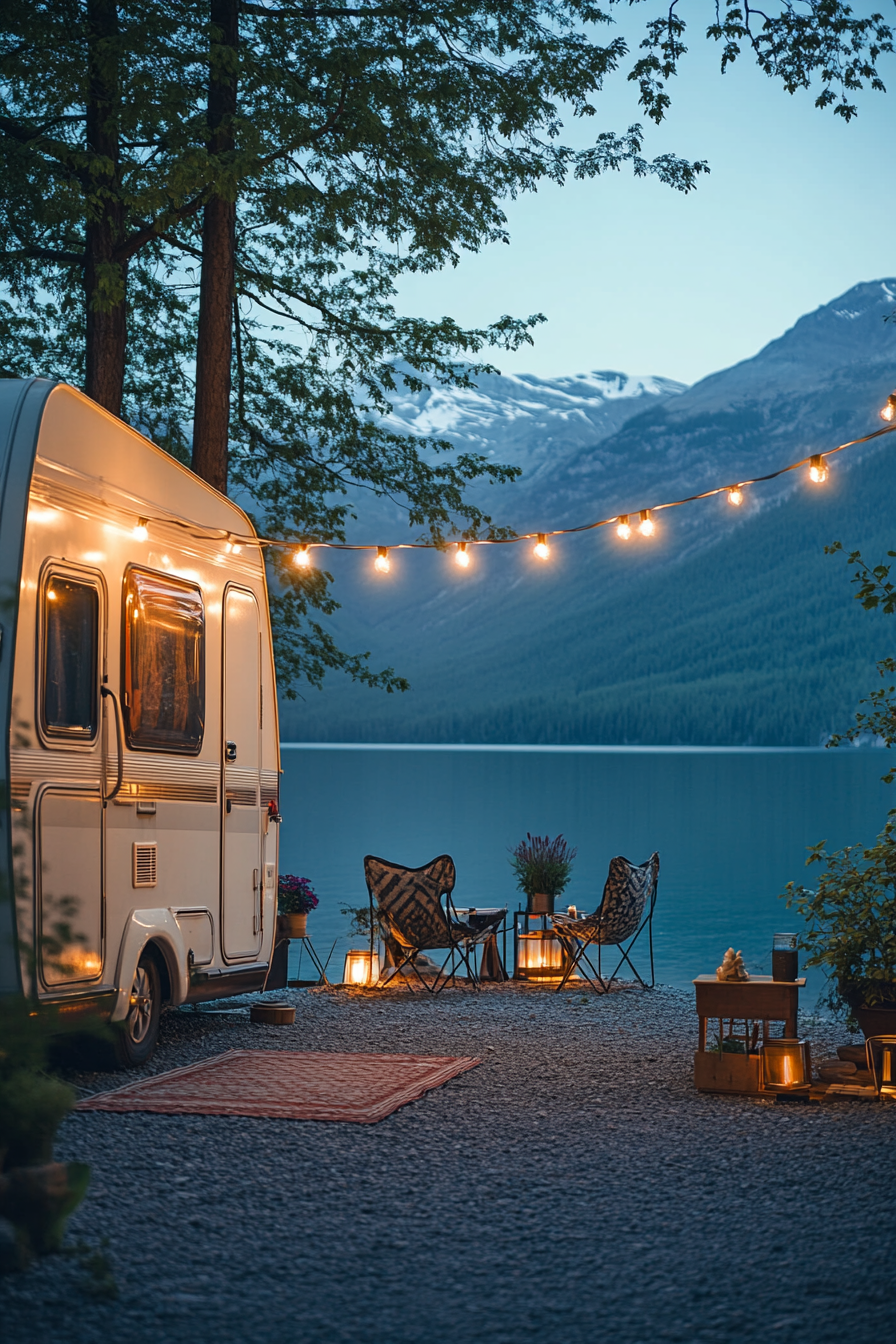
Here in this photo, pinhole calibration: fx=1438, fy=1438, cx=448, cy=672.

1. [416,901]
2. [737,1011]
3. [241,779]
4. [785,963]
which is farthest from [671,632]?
[737,1011]

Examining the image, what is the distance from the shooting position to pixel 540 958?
1002 cm

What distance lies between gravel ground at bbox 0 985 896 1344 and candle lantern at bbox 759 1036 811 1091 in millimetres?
222

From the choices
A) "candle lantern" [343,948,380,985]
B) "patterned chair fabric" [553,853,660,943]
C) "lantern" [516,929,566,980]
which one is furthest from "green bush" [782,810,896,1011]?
"candle lantern" [343,948,380,985]

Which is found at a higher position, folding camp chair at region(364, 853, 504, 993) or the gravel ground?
folding camp chair at region(364, 853, 504, 993)

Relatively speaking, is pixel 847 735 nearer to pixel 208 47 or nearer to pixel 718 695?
pixel 208 47

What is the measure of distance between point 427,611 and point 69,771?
7517 inches

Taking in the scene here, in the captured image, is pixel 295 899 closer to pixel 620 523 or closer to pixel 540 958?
pixel 540 958

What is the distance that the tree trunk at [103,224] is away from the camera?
9.82m

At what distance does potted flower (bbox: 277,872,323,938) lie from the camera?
9.91 m

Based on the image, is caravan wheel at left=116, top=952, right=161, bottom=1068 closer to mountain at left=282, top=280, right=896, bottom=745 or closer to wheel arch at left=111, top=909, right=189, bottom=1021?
wheel arch at left=111, top=909, right=189, bottom=1021

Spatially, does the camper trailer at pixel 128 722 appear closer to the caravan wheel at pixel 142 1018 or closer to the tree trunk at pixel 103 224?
the caravan wheel at pixel 142 1018

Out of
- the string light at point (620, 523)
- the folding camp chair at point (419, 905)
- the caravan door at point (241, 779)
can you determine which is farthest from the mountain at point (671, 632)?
the caravan door at point (241, 779)

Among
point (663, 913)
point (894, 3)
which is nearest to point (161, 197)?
point (894, 3)

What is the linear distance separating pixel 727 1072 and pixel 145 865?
8.66ft
